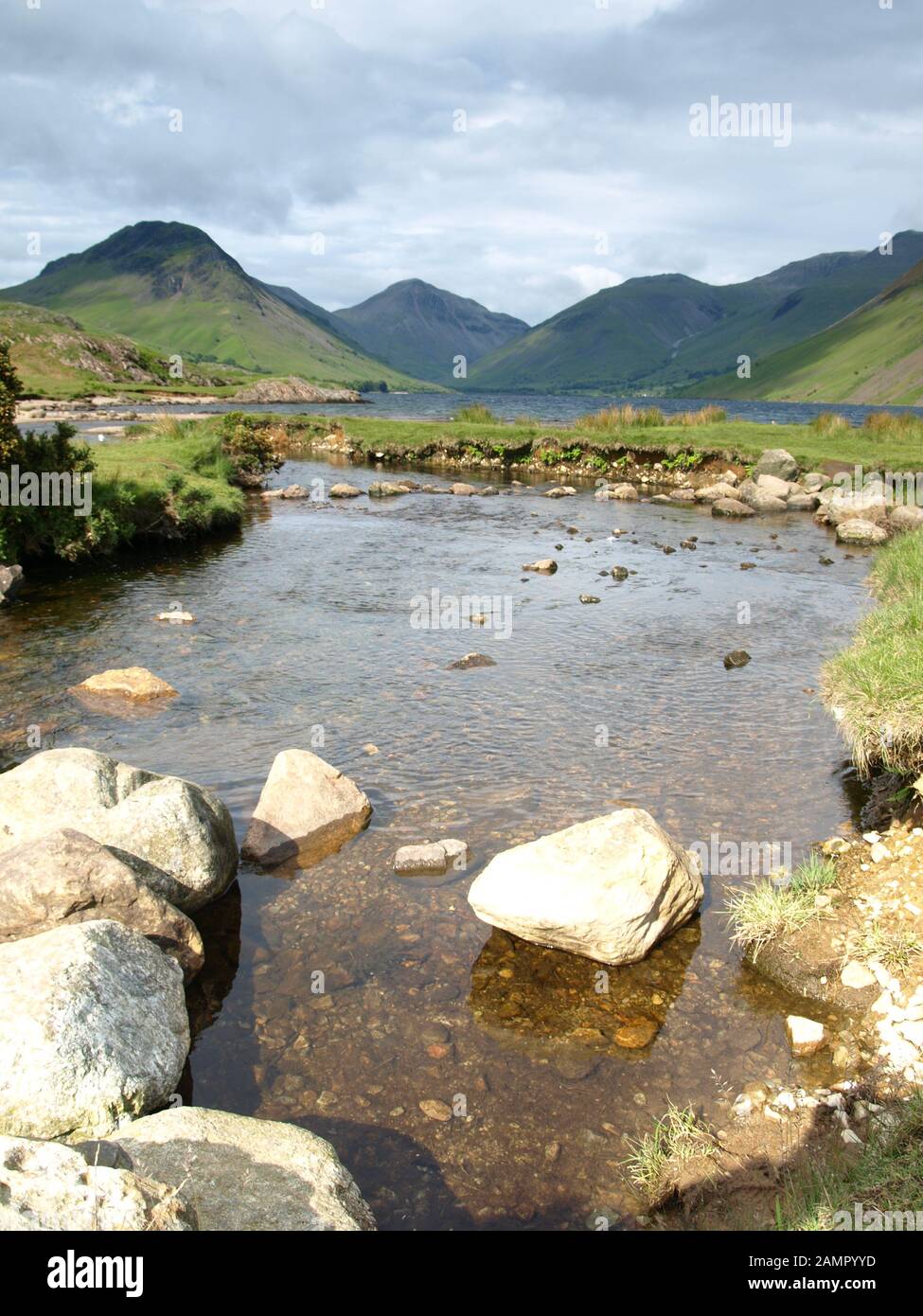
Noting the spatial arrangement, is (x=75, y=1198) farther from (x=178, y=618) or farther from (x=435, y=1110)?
(x=178, y=618)

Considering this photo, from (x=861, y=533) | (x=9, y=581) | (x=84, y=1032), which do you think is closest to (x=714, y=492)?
(x=861, y=533)

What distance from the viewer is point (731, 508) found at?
44.8 meters

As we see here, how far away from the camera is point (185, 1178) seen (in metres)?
5.62

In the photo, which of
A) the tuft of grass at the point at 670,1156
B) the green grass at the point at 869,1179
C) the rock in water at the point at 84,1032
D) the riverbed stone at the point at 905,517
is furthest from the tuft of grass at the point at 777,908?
the riverbed stone at the point at 905,517

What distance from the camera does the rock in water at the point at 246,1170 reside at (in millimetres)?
5410

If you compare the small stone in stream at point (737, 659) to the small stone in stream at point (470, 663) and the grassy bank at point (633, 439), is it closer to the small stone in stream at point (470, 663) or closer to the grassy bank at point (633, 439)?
the small stone in stream at point (470, 663)

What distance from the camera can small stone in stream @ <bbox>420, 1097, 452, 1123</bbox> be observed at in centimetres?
755

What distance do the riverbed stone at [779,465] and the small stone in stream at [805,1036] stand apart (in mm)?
45493

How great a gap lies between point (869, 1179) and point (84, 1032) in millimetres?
6156

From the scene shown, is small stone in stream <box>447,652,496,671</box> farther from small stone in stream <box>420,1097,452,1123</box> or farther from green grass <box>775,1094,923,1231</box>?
green grass <box>775,1094,923,1231</box>

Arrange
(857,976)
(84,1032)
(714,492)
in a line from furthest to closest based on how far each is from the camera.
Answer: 1. (714,492)
2. (857,976)
3. (84,1032)

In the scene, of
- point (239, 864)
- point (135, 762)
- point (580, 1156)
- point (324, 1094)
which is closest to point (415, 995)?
point (324, 1094)

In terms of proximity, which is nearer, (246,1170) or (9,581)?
(246,1170)

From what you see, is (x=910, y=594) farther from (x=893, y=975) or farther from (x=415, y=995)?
(x=415, y=995)
